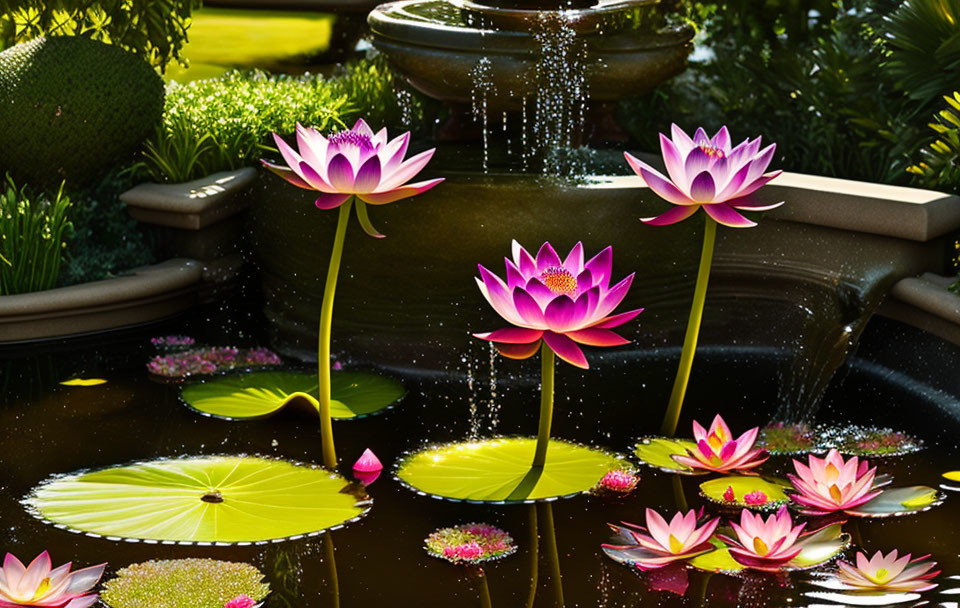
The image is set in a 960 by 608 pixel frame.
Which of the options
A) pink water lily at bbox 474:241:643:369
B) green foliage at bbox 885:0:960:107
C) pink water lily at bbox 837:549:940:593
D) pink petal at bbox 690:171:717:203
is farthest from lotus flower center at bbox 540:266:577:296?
green foliage at bbox 885:0:960:107

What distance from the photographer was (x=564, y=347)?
3.88 meters

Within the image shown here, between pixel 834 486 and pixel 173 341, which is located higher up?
pixel 834 486

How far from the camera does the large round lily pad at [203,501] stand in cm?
394

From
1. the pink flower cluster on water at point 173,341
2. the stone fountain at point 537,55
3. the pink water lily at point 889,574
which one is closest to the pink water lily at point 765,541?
the pink water lily at point 889,574

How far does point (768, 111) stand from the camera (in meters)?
7.49

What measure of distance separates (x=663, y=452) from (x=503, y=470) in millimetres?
579

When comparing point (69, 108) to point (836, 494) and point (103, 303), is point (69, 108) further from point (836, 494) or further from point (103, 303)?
point (836, 494)

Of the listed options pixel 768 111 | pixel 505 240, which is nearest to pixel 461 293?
pixel 505 240

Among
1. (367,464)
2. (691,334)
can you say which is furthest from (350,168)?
(691,334)

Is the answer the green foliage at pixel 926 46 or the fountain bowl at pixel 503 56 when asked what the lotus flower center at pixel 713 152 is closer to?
the fountain bowl at pixel 503 56

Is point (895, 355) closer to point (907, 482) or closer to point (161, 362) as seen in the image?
point (907, 482)

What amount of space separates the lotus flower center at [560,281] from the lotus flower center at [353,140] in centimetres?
64

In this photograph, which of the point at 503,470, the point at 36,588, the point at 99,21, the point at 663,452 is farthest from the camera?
the point at 99,21

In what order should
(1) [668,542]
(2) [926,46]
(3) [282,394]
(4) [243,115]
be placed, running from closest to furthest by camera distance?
(1) [668,542]
(3) [282,394]
(2) [926,46]
(4) [243,115]
